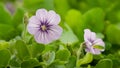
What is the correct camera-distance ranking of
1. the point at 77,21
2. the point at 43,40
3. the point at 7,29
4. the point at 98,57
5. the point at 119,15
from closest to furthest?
1. the point at 43,40
2. the point at 98,57
3. the point at 7,29
4. the point at 77,21
5. the point at 119,15

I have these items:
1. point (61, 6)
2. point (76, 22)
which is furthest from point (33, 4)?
point (76, 22)

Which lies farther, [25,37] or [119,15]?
[119,15]

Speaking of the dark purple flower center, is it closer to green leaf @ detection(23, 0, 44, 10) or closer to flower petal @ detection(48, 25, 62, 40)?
flower petal @ detection(48, 25, 62, 40)

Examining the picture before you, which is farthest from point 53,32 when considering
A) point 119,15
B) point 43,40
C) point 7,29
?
point 119,15

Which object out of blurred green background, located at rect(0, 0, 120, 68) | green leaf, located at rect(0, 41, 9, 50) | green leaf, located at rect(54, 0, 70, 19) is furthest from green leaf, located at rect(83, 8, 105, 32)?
green leaf, located at rect(0, 41, 9, 50)

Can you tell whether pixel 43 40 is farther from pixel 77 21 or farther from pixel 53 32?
pixel 77 21

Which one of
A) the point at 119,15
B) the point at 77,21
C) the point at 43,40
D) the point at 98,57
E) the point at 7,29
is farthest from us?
the point at 119,15

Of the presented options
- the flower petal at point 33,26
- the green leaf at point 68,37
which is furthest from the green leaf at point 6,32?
the flower petal at point 33,26
